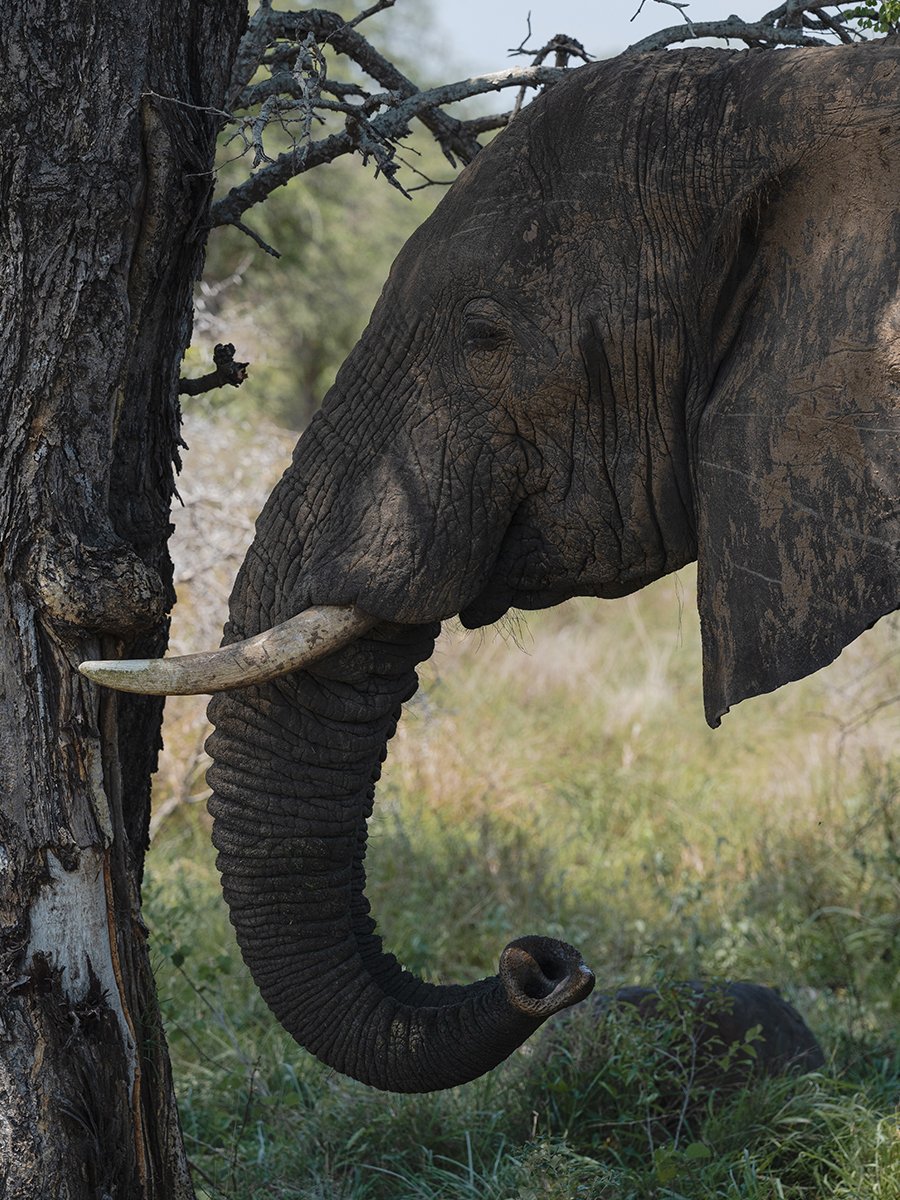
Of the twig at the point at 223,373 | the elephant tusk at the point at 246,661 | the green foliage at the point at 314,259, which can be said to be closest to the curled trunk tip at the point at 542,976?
the elephant tusk at the point at 246,661

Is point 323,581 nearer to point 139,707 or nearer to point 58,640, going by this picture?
point 58,640

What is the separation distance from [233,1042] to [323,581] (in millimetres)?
2084

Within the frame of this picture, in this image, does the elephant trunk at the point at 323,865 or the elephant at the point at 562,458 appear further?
the elephant trunk at the point at 323,865

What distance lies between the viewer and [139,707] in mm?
3316

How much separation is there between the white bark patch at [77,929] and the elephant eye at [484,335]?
46.7 inches

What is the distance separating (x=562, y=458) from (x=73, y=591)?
37.3 inches

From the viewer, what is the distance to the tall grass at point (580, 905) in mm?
3680

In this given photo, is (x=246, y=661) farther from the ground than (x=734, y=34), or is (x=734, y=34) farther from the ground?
(x=734, y=34)

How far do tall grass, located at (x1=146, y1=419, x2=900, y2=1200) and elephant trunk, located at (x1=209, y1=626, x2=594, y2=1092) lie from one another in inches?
13.5

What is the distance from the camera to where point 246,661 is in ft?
9.01

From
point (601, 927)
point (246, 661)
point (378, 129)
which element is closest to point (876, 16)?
point (378, 129)

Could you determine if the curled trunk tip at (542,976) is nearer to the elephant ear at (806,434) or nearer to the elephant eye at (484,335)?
the elephant ear at (806,434)

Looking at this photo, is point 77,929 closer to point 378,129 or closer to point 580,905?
point 378,129

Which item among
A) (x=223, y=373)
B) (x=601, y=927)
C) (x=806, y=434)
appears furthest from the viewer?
(x=601, y=927)
